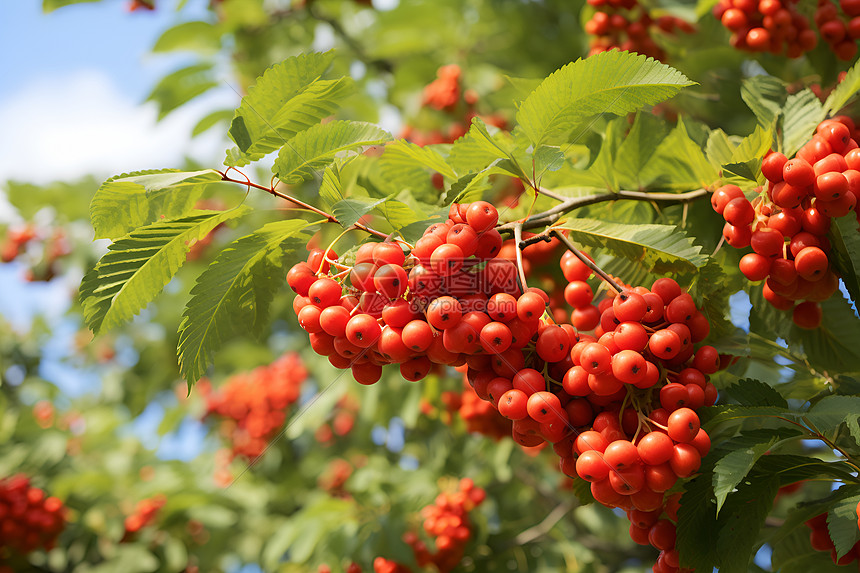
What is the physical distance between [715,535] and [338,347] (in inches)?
43.0

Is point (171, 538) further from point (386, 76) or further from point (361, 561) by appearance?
point (386, 76)

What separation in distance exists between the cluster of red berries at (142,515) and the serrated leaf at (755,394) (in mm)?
4451

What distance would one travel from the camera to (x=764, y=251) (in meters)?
1.55

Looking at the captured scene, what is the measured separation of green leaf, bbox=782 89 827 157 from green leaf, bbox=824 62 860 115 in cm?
3

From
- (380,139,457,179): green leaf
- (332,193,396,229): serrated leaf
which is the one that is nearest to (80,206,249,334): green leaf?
(332,193,396,229): serrated leaf

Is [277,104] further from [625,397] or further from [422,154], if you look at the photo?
[625,397]

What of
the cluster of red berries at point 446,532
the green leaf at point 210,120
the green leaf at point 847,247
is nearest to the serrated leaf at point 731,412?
the green leaf at point 847,247

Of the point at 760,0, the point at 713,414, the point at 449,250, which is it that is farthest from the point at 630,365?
the point at 760,0

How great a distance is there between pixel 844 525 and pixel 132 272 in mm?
1935

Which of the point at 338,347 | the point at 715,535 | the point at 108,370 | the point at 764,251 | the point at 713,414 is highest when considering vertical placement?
the point at 338,347

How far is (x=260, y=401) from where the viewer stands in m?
5.42

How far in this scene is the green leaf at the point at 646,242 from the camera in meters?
1.48

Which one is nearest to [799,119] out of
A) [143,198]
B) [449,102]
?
[143,198]

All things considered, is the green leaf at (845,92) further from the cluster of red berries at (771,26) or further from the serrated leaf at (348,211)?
the serrated leaf at (348,211)
